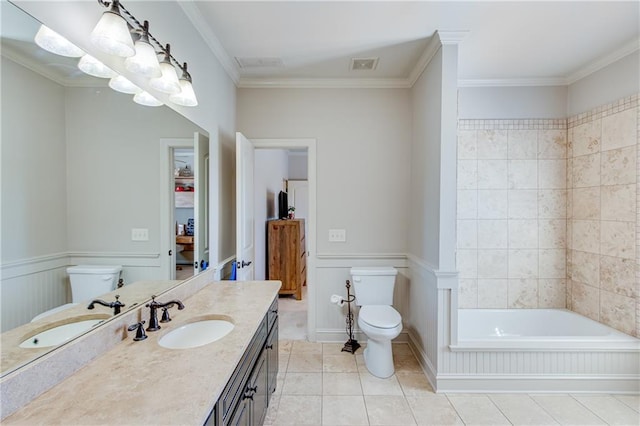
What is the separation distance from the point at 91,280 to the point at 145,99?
34.1 inches

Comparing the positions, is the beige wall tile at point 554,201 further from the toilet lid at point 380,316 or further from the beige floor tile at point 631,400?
the toilet lid at point 380,316

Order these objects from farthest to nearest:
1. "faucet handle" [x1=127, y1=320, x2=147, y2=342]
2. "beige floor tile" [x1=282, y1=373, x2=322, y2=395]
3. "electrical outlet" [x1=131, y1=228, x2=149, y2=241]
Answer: "beige floor tile" [x1=282, y1=373, x2=322, y2=395] < "electrical outlet" [x1=131, y1=228, x2=149, y2=241] < "faucet handle" [x1=127, y1=320, x2=147, y2=342]

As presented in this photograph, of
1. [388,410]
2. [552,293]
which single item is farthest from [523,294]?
[388,410]

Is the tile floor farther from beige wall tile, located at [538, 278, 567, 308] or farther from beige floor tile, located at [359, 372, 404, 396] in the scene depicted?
beige wall tile, located at [538, 278, 567, 308]

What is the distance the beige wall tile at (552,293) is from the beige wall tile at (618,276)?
0.37m

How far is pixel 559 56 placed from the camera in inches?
94.9

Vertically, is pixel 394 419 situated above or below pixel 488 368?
below

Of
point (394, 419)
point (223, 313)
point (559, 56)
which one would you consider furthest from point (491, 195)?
point (223, 313)

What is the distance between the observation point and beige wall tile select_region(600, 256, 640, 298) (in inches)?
87.8

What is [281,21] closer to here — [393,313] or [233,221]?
[233,221]

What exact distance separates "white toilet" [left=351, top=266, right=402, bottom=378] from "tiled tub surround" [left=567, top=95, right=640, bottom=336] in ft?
5.61

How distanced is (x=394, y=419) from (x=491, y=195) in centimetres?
217

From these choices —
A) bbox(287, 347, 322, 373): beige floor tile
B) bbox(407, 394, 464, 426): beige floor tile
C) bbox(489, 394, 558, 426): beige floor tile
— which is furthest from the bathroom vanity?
bbox(489, 394, 558, 426): beige floor tile

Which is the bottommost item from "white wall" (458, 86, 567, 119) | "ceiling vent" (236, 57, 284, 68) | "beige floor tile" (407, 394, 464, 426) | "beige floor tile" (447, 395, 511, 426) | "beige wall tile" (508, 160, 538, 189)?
"beige floor tile" (447, 395, 511, 426)
